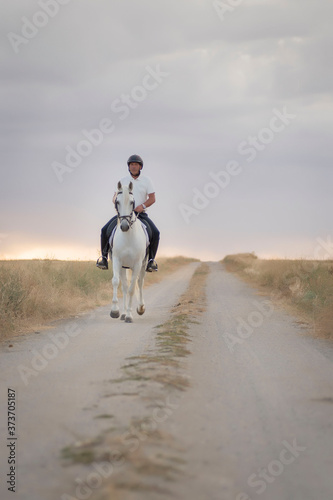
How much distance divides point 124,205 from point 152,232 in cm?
245

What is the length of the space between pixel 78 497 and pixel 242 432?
1615 millimetres

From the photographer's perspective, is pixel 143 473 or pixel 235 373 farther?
pixel 235 373

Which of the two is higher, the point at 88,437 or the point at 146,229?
the point at 146,229

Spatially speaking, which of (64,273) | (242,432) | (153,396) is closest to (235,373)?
(153,396)

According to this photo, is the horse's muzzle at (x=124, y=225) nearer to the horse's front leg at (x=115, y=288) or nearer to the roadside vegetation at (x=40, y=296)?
the horse's front leg at (x=115, y=288)

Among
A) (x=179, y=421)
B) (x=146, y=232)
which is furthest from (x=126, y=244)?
(x=179, y=421)

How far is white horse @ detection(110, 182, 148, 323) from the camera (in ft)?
33.7

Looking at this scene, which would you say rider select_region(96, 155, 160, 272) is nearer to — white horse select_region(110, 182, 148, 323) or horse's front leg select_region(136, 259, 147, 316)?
white horse select_region(110, 182, 148, 323)

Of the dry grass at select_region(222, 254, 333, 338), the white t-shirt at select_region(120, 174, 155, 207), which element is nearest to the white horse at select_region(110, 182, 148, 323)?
the white t-shirt at select_region(120, 174, 155, 207)

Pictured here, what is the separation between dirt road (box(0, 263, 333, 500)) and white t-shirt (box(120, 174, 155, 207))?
4283 mm

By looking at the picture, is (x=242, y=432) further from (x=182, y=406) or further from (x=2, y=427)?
(x=2, y=427)

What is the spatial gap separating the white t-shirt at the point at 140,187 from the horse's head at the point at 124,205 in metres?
1.20

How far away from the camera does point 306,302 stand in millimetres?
14062

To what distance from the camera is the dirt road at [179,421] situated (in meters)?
3.19
